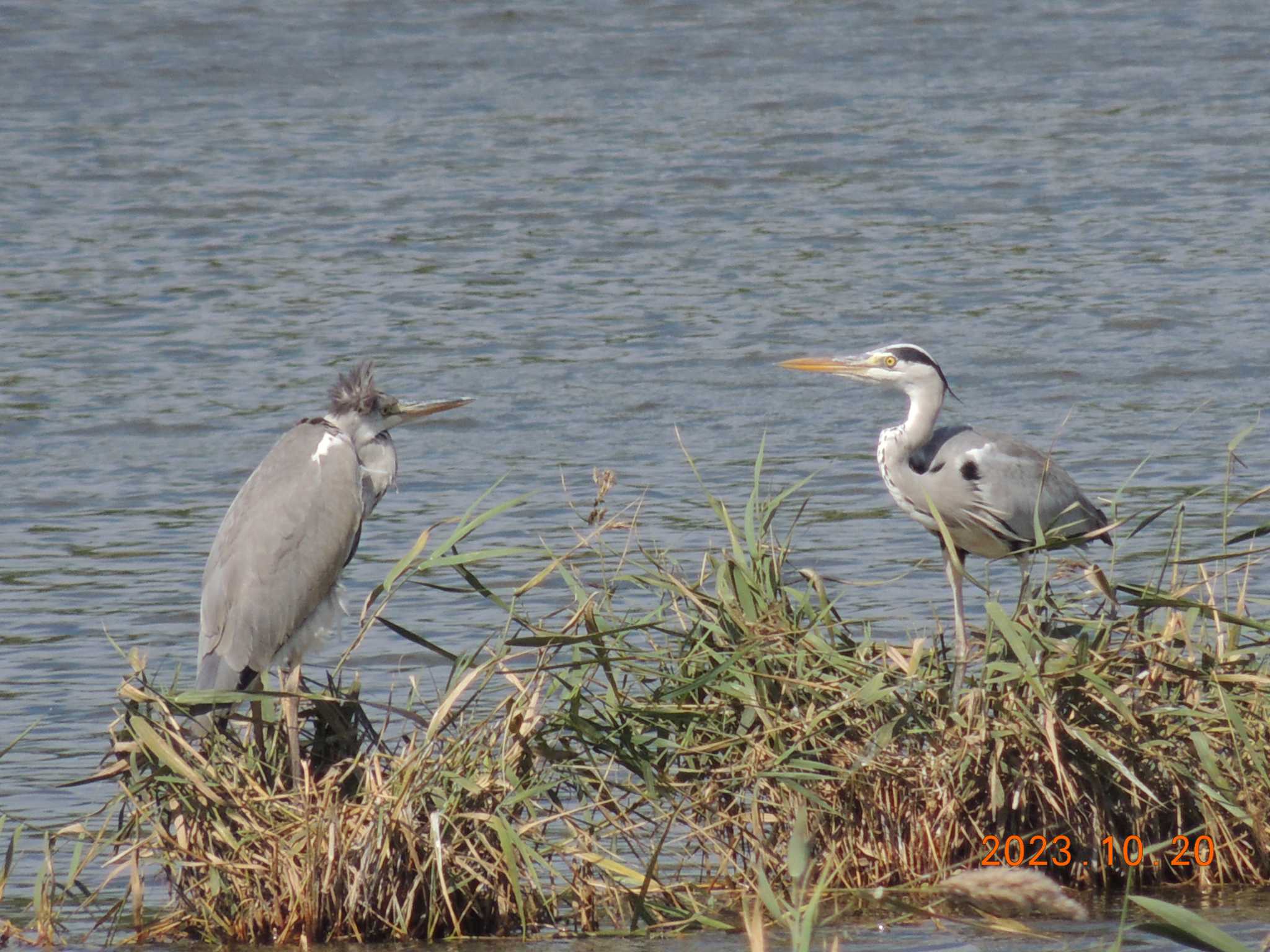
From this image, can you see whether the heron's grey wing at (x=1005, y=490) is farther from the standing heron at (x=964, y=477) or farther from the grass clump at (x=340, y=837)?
the grass clump at (x=340, y=837)

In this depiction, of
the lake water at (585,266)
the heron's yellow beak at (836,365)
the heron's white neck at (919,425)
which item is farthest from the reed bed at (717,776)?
the heron's yellow beak at (836,365)

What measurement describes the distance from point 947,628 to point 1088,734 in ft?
6.08

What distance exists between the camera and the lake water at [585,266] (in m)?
8.52

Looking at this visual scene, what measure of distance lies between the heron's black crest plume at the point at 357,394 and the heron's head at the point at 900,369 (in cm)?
137

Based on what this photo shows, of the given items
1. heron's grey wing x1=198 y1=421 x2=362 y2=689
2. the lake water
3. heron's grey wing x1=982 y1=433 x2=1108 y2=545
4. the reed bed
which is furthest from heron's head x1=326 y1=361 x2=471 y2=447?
heron's grey wing x1=982 y1=433 x2=1108 y2=545

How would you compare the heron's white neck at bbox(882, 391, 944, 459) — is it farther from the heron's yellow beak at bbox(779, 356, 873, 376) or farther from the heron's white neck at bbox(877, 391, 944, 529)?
the heron's yellow beak at bbox(779, 356, 873, 376)

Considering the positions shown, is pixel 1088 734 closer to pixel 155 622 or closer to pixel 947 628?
pixel 947 628

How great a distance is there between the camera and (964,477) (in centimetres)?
613

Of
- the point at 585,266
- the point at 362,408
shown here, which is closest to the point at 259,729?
the point at 362,408

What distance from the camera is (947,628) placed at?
6379 mm

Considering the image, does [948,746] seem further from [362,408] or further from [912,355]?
[362,408]

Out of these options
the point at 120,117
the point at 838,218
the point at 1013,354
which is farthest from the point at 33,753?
the point at 120,117

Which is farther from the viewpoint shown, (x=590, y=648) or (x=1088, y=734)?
(x=590, y=648)

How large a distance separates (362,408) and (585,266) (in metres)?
7.79
